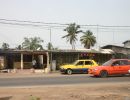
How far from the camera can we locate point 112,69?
28250 millimetres

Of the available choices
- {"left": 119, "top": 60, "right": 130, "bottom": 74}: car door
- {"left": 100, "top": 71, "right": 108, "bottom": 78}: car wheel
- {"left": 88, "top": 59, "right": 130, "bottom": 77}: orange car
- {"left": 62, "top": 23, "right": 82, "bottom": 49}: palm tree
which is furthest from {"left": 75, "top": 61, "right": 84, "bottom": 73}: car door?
{"left": 62, "top": 23, "right": 82, "bottom": 49}: palm tree

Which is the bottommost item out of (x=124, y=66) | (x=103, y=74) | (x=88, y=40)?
(x=103, y=74)

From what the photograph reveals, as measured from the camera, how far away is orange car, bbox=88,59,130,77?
27747 millimetres

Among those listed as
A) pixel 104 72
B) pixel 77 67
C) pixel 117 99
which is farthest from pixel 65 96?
pixel 77 67

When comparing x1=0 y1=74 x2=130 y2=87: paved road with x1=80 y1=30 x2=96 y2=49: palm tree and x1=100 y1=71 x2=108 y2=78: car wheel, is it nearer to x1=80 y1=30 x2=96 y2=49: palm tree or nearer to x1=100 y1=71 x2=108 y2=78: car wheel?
x1=100 y1=71 x2=108 y2=78: car wheel

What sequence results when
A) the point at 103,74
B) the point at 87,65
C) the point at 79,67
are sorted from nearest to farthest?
the point at 103,74
the point at 79,67
the point at 87,65

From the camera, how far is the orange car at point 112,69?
27.7 metres

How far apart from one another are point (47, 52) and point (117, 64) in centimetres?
1510

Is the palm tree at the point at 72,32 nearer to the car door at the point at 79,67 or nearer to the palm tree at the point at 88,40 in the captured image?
the palm tree at the point at 88,40

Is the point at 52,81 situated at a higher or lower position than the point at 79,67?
lower

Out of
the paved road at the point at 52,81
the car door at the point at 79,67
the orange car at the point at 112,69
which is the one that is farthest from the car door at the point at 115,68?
the car door at the point at 79,67

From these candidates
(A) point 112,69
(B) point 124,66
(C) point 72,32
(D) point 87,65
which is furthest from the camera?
(C) point 72,32

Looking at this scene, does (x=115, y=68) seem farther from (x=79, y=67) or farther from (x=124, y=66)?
(x=79, y=67)

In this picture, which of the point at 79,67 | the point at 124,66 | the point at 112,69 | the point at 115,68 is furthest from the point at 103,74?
the point at 79,67
